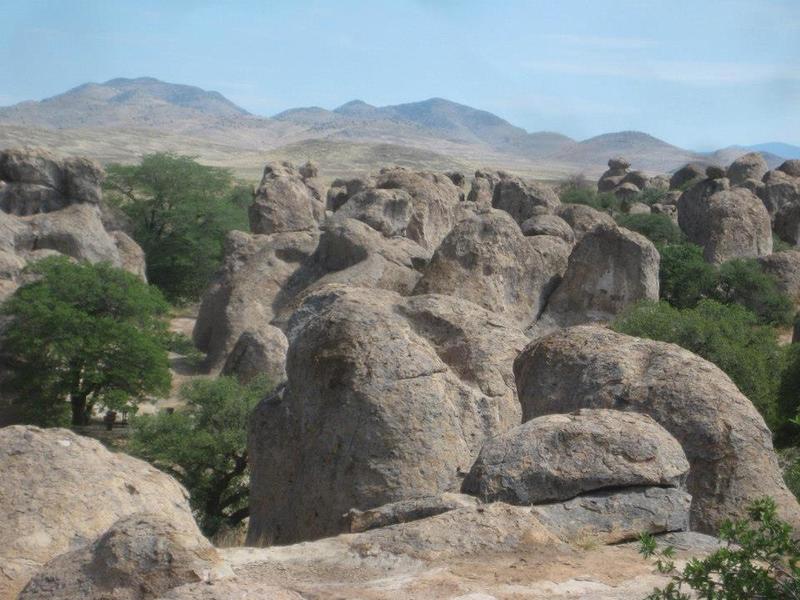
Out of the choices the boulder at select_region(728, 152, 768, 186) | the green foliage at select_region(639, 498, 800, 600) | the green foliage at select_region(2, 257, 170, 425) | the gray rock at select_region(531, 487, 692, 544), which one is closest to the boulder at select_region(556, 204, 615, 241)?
the green foliage at select_region(2, 257, 170, 425)

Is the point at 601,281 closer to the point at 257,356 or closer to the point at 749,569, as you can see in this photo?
the point at 257,356

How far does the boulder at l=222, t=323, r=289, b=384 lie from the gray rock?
13.6 m

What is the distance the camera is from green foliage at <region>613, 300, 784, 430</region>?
1844 centimetres

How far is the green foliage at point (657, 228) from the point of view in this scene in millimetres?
A: 39188

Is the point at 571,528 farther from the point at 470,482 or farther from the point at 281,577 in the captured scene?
the point at 281,577

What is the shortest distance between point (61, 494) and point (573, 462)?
3762 mm

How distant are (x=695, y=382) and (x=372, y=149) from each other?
525 ft

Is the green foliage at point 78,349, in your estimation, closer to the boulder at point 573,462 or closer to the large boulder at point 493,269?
the large boulder at point 493,269

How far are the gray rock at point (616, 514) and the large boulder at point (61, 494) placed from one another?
2.62m

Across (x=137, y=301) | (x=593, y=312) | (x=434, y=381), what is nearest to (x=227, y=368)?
(x=137, y=301)

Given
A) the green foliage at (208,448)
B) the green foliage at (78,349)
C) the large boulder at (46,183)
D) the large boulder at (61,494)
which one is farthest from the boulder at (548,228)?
the large boulder at (61,494)

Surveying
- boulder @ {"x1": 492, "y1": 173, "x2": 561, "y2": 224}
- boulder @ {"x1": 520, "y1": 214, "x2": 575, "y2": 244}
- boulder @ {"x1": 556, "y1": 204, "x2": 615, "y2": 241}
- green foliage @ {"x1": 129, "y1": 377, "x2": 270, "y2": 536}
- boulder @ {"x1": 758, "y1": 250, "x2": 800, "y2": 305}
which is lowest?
green foliage @ {"x1": 129, "y1": 377, "x2": 270, "y2": 536}

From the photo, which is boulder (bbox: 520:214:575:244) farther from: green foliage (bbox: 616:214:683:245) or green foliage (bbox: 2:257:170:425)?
green foliage (bbox: 2:257:170:425)

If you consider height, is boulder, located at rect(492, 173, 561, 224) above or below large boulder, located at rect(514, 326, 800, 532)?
above
